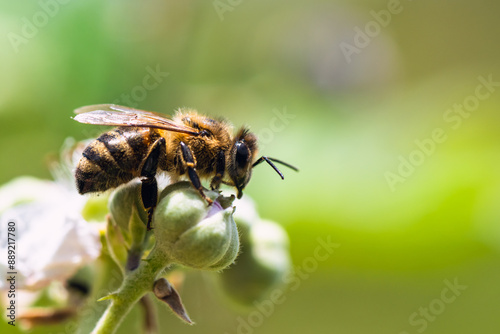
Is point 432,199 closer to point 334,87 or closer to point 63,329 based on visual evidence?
point 63,329

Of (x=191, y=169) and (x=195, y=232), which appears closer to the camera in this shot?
(x=195, y=232)

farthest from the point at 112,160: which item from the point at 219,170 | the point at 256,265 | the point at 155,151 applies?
the point at 256,265

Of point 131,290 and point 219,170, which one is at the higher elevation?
point 219,170

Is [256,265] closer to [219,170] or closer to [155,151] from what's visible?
[219,170]

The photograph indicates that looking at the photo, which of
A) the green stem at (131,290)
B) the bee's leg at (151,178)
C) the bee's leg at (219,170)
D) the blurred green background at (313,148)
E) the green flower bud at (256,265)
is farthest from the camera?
the blurred green background at (313,148)

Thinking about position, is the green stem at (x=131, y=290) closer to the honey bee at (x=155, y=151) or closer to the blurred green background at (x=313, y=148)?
the honey bee at (x=155, y=151)

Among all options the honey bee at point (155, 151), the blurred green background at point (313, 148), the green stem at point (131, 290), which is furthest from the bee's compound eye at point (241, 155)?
the blurred green background at point (313, 148)

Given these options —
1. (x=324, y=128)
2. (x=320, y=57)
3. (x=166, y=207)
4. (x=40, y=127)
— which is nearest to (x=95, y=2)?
(x=40, y=127)

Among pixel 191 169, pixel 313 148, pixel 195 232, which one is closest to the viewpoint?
pixel 195 232
